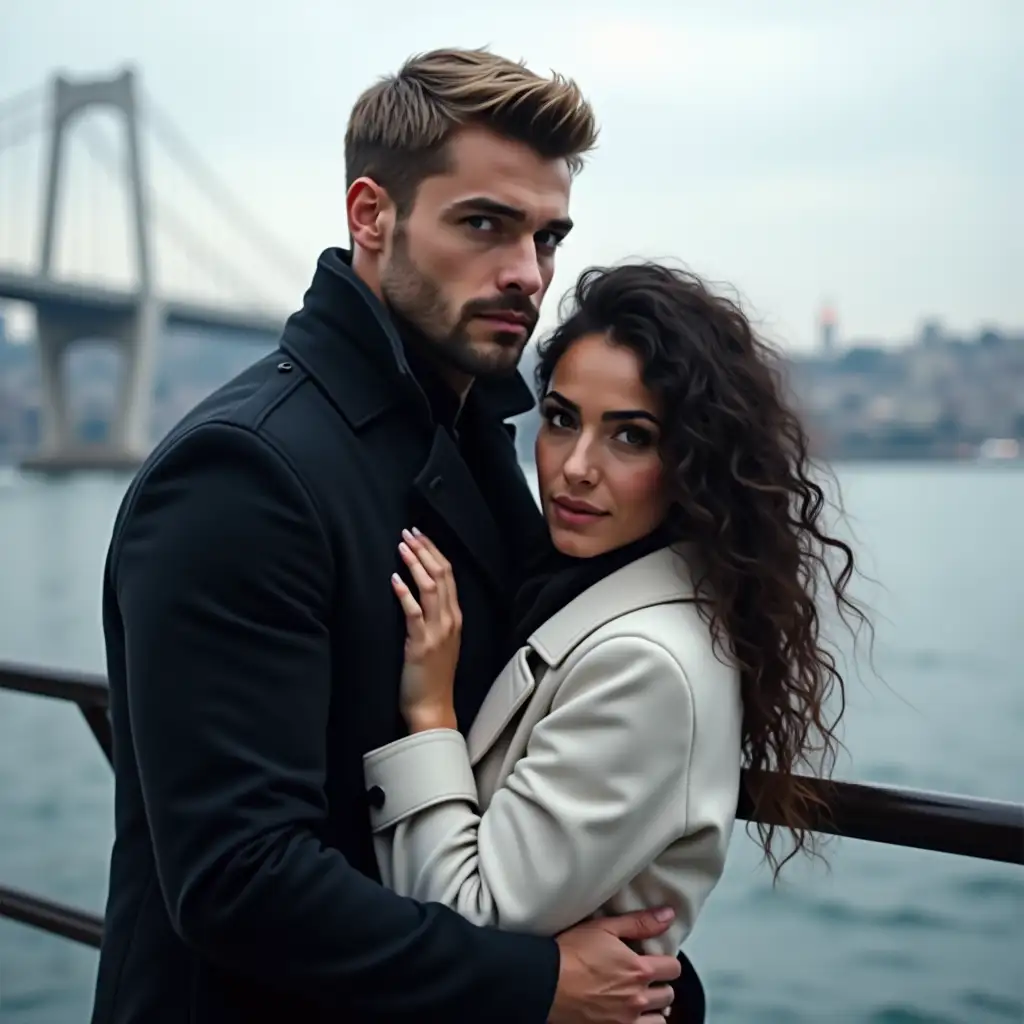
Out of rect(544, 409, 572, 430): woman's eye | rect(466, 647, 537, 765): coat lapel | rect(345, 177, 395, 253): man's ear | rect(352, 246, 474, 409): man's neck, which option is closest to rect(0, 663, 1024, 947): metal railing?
rect(466, 647, 537, 765): coat lapel

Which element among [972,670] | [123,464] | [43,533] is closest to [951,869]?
[972,670]

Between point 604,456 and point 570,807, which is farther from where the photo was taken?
point 604,456

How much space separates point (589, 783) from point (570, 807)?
0.08 ft

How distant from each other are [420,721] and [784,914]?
11301 millimetres

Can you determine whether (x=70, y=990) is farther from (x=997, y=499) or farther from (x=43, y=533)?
(x=997, y=499)

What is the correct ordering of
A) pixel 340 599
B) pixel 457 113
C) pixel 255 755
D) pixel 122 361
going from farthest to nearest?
pixel 122 361, pixel 457 113, pixel 340 599, pixel 255 755

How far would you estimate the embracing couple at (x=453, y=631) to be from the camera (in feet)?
3.56

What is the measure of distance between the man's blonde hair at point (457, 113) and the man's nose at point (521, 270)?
0.08m

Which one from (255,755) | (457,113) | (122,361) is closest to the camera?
(255,755)

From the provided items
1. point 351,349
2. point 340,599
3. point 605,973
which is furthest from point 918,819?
point 351,349

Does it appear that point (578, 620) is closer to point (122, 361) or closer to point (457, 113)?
point (457, 113)

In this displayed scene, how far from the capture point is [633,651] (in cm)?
116

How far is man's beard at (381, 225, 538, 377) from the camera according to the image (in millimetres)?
1312

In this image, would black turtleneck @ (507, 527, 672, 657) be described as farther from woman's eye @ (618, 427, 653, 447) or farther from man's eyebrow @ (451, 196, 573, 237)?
man's eyebrow @ (451, 196, 573, 237)
